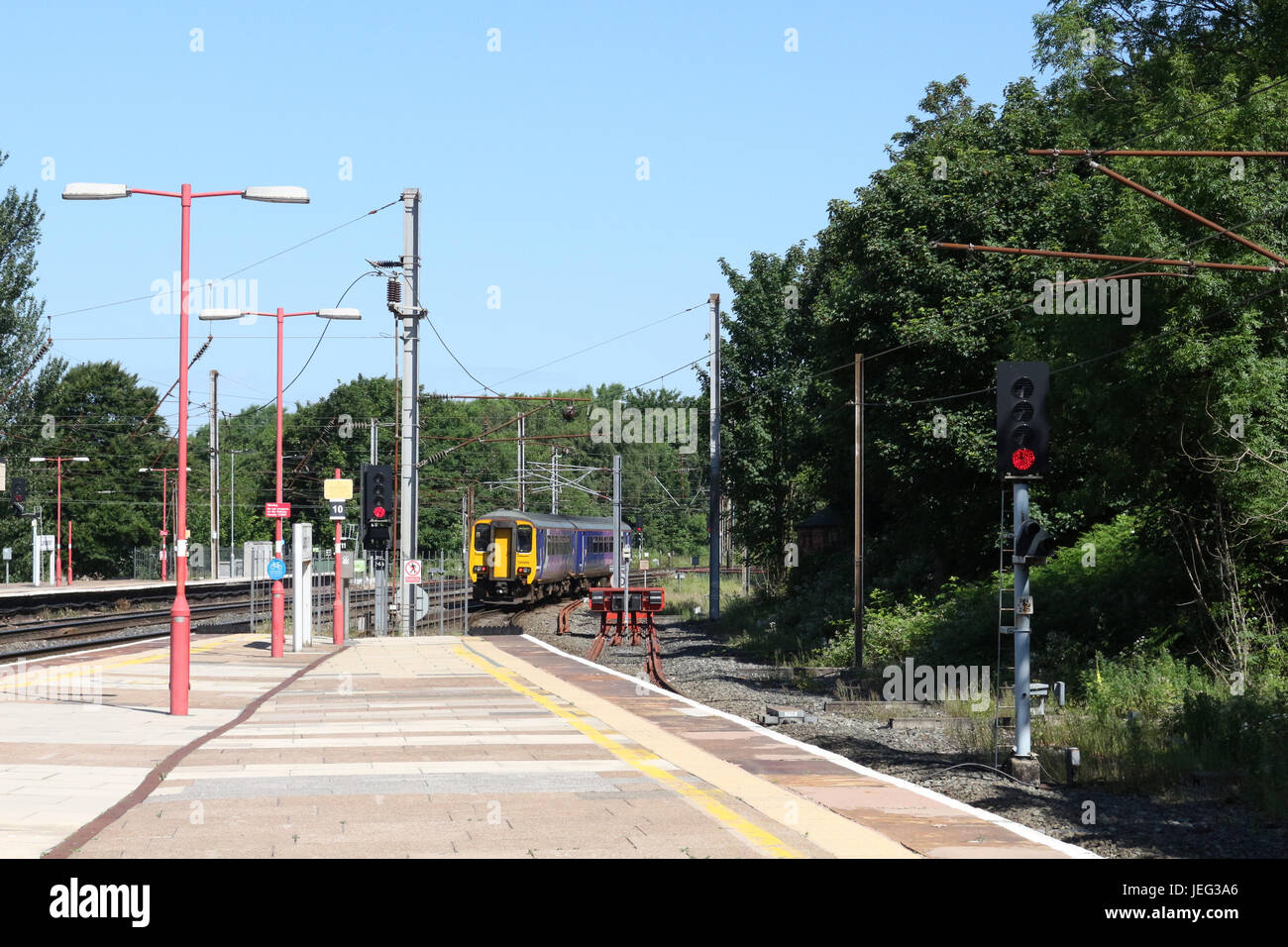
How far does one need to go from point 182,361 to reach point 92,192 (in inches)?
100

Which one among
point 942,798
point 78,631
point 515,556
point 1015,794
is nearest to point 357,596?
point 515,556

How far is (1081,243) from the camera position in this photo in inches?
1246

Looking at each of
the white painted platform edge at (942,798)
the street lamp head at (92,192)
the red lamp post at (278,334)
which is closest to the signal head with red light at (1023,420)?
the white painted platform edge at (942,798)

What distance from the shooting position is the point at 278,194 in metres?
18.7

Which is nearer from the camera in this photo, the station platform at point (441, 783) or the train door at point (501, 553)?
the station platform at point (441, 783)

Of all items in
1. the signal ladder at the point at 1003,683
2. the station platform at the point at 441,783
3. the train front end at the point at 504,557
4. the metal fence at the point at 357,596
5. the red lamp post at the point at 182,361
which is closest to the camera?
the station platform at the point at 441,783

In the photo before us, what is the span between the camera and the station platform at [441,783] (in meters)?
9.30

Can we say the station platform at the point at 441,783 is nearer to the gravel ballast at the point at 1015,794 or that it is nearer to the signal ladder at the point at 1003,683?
the gravel ballast at the point at 1015,794

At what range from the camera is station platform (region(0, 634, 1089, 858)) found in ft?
30.5

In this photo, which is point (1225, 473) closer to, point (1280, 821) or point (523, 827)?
point (1280, 821)

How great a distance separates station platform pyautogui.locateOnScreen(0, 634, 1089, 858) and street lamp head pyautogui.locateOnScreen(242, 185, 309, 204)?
23.0ft

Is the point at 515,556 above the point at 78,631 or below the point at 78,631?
above

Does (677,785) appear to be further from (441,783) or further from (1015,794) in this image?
(1015,794)

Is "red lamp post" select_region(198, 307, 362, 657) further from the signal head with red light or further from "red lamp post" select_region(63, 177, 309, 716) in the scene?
the signal head with red light
